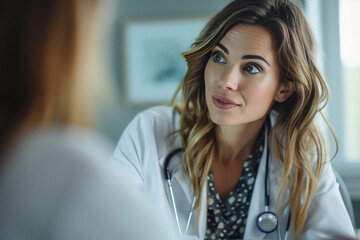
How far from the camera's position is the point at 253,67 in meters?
1.25

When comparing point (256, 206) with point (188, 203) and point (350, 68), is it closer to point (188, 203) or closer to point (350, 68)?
point (188, 203)

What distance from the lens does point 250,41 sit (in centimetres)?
122

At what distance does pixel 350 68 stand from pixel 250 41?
1307 millimetres

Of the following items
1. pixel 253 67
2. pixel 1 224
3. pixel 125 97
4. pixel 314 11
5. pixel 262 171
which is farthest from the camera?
pixel 125 97

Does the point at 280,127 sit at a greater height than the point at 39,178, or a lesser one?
lesser

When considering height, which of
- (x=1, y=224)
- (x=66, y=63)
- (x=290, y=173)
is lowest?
(x=290, y=173)

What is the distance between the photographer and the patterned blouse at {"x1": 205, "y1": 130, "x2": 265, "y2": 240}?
1.28 meters

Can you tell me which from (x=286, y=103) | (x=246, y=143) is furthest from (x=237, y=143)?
(x=286, y=103)

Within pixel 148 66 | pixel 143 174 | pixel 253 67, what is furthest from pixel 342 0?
pixel 143 174

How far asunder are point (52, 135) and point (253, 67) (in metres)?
0.84

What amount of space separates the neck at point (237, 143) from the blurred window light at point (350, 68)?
1.08 metres

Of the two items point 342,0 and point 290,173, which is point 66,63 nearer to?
point 290,173

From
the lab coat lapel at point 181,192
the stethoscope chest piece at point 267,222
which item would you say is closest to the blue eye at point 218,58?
the lab coat lapel at point 181,192

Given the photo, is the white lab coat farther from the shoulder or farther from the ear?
the shoulder
